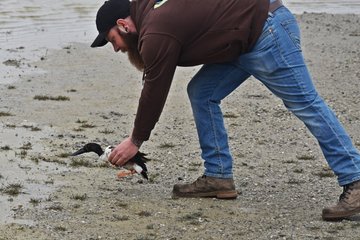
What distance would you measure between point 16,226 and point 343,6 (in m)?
15.6

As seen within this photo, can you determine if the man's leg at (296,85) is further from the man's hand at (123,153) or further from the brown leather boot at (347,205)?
the man's hand at (123,153)

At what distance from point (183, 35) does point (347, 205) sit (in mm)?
1526

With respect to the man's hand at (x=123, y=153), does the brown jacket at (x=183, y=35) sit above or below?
above

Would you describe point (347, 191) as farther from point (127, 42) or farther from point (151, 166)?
point (151, 166)

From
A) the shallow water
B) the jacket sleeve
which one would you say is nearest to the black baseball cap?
the jacket sleeve

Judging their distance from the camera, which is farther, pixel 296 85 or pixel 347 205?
pixel 347 205

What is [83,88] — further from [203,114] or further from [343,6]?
[343,6]

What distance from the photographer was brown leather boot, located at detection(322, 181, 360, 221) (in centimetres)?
586

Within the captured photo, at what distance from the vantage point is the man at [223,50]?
217 inches

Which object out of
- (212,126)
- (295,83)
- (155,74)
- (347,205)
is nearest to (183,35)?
(155,74)

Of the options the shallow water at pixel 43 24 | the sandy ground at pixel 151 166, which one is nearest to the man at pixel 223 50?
the sandy ground at pixel 151 166

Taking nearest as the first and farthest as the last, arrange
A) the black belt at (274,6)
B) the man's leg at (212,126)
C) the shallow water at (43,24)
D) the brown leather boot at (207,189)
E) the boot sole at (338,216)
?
the black belt at (274,6) → the boot sole at (338,216) → the man's leg at (212,126) → the brown leather boot at (207,189) → the shallow water at (43,24)

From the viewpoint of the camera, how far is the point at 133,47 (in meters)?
5.77

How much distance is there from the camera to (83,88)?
35.1ft
